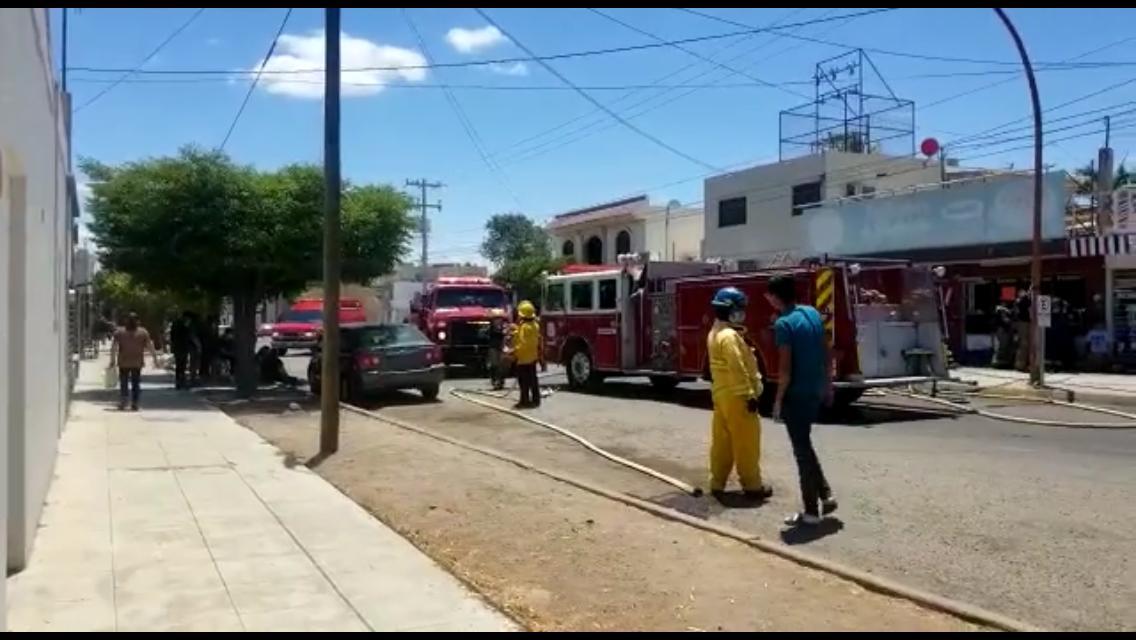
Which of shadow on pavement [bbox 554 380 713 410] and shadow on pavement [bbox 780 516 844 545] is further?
shadow on pavement [bbox 554 380 713 410]

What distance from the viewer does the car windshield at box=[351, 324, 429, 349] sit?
1942 centimetres

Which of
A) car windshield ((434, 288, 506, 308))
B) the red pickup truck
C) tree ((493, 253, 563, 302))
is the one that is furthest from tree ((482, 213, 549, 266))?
car windshield ((434, 288, 506, 308))

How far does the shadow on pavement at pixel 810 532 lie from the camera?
7553mm

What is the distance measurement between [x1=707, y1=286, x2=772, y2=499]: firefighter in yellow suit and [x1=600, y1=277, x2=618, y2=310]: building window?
10680mm

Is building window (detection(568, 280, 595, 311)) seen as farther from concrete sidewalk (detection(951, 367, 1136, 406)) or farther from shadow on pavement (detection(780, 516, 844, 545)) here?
shadow on pavement (detection(780, 516, 844, 545))

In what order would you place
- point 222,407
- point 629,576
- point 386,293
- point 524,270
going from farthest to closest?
point 386,293 < point 524,270 < point 222,407 < point 629,576

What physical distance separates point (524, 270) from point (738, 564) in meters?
44.2

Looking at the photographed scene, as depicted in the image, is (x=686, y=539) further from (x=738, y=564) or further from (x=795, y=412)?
(x=795, y=412)

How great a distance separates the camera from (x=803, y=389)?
801 cm

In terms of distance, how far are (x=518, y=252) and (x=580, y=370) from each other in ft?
149

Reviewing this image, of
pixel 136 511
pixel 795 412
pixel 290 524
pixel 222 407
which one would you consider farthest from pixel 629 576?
pixel 222 407

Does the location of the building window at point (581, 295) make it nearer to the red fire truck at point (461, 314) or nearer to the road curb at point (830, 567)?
the red fire truck at point (461, 314)

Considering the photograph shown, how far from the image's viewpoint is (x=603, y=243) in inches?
2007

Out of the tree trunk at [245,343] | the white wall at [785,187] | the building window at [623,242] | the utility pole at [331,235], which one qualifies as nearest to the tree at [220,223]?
the tree trunk at [245,343]
